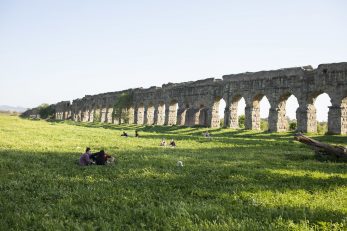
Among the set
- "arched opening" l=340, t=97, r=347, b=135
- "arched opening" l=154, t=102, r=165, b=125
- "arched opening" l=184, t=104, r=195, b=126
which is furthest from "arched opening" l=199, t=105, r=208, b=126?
"arched opening" l=340, t=97, r=347, b=135

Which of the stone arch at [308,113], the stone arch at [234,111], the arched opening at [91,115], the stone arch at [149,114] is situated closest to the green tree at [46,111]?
the arched opening at [91,115]

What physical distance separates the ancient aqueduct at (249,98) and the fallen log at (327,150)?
62.0 feet

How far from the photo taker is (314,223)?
5.45m

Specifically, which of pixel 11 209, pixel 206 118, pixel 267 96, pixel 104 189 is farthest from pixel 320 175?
pixel 206 118

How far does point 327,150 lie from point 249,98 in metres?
26.8

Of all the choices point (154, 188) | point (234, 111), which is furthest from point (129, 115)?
point (154, 188)

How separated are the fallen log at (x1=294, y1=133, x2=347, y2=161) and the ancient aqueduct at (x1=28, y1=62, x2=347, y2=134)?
18.9 metres

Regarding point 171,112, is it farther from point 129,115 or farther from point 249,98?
point 249,98

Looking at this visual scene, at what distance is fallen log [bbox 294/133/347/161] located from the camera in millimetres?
13906

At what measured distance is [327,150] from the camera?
1444 centimetres

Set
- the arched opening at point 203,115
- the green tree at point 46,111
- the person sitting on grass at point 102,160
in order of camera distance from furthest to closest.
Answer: the green tree at point 46,111 → the arched opening at point 203,115 → the person sitting on grass at point 102,160

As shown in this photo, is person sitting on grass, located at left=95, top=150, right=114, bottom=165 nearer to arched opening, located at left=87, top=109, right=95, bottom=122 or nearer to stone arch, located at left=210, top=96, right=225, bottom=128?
stone arch, located at left=210, top=96, right=225, bottom=128

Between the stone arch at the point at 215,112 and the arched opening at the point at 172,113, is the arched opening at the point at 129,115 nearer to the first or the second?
the arched opening at the point at 172,113

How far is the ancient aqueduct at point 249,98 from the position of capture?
1281 inches
